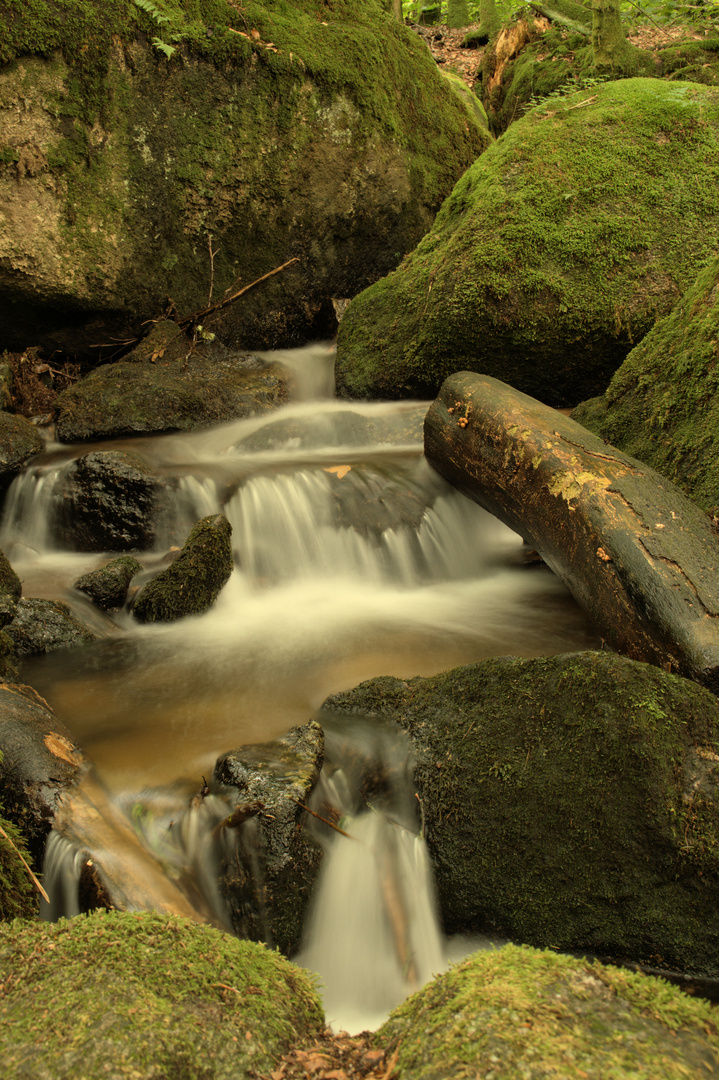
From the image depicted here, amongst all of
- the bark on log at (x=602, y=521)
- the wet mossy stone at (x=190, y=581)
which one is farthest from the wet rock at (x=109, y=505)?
the bark on log at (x=602, y=521)

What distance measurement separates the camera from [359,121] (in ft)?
29.9

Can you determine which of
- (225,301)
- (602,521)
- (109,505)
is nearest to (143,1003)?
(602,521)

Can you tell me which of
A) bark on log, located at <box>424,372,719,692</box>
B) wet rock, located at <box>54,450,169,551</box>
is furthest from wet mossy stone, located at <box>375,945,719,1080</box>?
wet rock, located at <box>54,450,169,551</box>

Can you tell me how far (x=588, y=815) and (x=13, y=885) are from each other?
183 cm

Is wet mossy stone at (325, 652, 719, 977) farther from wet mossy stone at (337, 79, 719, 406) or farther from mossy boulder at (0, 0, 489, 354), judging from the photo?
mossy boulder at (0, 0, 489, 354)

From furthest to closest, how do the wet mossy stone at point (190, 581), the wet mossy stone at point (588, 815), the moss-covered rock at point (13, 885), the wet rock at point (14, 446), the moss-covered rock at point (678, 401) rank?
the wet rock at point (14, 446) → the wet mossy stone at point (190, 581) → the moss-covered rock at point (678, 401) → the wet mossy stone at point (588, 815) → the moss-covered rock at point (13, 885)

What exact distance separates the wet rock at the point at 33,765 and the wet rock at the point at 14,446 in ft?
11.8

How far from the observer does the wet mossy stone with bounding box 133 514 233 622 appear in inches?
191

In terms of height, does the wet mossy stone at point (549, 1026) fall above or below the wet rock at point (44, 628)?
above

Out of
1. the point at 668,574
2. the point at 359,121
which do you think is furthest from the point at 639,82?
the point at 668,574

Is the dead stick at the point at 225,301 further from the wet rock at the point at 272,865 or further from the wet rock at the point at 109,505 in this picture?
the wet rock at the point at 272,865

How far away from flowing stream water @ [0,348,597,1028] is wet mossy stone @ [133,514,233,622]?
117mm

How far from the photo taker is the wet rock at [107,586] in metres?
4.96

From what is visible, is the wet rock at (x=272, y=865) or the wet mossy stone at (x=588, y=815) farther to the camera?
the wet rock at (x=272, y=865)
